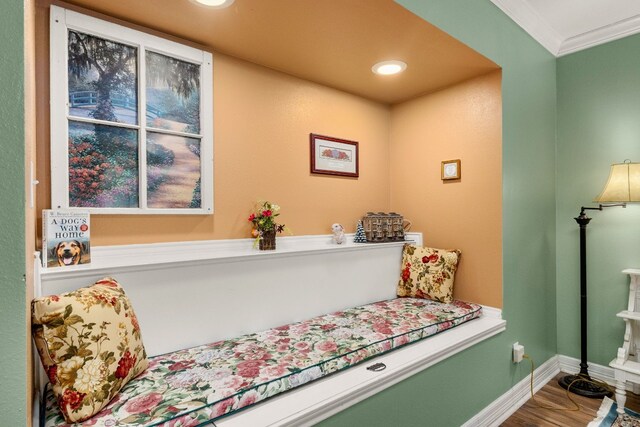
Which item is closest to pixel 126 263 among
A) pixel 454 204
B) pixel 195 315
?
pixel 195 315

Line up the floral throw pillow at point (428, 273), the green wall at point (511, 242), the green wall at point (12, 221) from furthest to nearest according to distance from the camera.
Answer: the floral throw pillow at point (428, 273)
the green wall at point (511, 242)
the green wall at point (12, 221)

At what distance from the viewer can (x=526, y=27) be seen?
2.39 metres

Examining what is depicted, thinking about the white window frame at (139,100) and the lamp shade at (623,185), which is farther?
the lamp shade at (623,185)

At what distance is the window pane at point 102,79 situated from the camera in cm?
148

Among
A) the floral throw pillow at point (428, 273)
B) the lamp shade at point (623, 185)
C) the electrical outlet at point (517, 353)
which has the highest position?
the lamp shade at point (623, 185)

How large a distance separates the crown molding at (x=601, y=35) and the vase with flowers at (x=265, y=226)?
270 centimetres

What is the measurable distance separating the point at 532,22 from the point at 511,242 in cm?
159

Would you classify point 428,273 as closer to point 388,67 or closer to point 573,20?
point 388,67

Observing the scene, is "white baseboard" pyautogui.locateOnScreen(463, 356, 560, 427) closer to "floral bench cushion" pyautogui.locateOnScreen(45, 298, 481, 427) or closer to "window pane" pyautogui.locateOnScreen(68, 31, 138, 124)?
"floral bench cushion" pyautogui.locateOnScreen(45, 298, 481, 427)

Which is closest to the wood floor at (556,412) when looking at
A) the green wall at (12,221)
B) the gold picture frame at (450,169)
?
the gold picture frame at (450,169)

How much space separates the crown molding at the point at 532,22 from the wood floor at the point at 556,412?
2.62 m

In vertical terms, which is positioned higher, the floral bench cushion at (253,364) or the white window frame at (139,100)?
the white window frame at (139,100)

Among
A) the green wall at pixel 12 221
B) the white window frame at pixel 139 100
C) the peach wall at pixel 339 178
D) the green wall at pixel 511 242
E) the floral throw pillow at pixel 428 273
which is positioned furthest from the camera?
the floral throw pillow at pixel 428 273

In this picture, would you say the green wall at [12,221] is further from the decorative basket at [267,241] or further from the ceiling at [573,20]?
the ceiling at [573,20]
